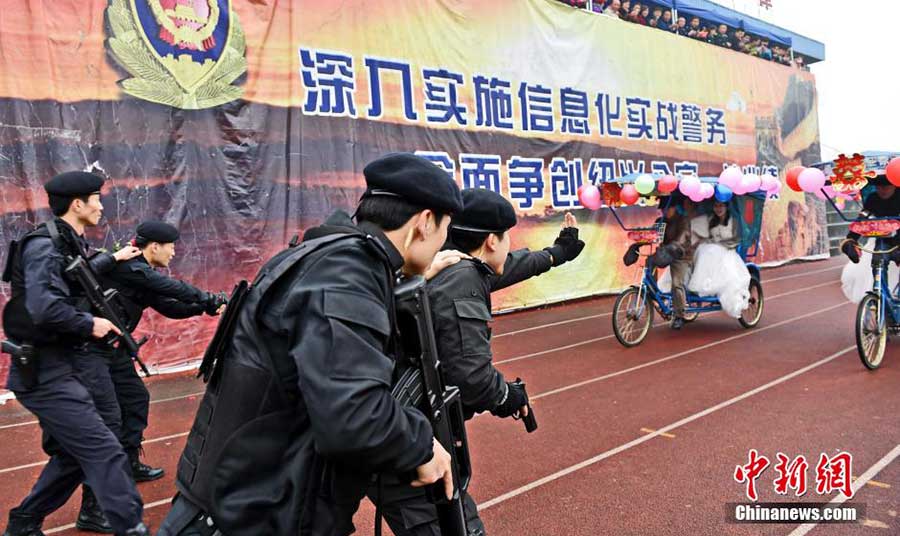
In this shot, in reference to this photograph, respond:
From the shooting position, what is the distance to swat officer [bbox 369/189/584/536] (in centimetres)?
198

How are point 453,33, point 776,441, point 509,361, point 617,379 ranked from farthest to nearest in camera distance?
point 453,33 → point 509,361 → point 617,379 → point 776,441

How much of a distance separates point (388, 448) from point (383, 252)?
43 cm

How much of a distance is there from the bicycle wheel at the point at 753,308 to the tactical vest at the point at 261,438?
796cm

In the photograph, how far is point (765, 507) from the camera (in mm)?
3480

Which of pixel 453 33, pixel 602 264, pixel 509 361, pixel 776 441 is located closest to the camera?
pixel 776 441

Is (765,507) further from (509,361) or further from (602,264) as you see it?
(602,264)

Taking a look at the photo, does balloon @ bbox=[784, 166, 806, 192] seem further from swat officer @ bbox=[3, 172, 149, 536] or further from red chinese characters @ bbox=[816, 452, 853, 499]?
swat officer @ bbox=[3, 172, 149, 536]

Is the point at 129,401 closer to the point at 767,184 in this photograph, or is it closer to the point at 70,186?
the point at 70,186

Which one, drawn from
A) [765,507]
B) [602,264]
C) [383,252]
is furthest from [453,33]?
[383,252]

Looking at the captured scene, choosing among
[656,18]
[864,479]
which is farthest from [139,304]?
[656,18]

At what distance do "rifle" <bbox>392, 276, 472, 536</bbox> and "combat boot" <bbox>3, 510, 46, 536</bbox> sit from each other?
2.56 meters

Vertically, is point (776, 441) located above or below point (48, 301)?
below

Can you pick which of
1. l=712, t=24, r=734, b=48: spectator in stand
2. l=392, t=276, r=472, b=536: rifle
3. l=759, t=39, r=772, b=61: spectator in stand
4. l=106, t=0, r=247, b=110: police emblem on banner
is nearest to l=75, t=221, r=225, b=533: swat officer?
l=392, t=276, r=472, b=536: rifle

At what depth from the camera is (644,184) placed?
7543 mm
